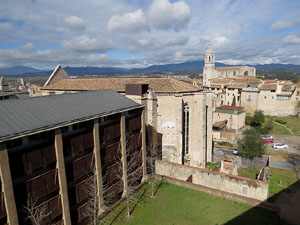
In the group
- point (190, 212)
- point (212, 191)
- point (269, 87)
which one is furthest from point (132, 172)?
point (269, 87)

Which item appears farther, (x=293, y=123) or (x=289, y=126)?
(x=293, y=123)

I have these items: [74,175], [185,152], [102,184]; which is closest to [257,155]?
[185,152]

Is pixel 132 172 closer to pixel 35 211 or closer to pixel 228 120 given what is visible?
pixel 35 211

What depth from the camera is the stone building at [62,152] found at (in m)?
12.5

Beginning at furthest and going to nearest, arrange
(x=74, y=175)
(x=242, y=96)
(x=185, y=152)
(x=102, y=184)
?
(x=242, y=96) < (x=185, y=152) < (x=102, y=184) < (x=74, y=175)

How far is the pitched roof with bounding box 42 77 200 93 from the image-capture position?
103ft

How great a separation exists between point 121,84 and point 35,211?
23.4m

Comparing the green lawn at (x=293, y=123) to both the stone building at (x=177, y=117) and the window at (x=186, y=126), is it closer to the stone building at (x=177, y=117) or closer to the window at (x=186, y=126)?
the stone building at (x=177, y=117)

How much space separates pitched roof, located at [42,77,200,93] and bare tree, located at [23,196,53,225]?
20.6 m

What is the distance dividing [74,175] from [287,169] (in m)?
35.1

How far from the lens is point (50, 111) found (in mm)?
15609

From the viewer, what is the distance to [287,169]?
113 ft

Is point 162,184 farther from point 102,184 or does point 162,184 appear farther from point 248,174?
point 248,174

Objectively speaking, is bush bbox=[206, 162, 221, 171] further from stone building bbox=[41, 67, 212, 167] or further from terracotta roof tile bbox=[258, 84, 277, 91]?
terracotta roof tile bbox=[258, 84, 277, 91]
